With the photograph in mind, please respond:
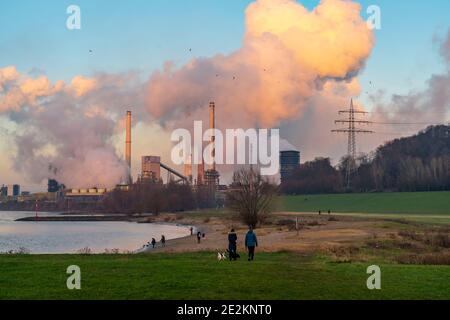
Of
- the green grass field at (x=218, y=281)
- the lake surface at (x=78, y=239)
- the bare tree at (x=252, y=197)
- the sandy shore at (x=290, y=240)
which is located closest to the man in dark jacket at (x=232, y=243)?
the green grass field at (x=218, y=281)

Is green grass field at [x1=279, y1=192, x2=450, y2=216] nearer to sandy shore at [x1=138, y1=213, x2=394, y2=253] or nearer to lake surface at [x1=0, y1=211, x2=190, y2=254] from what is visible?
lake surface at [x1=0, y1=211, x2=190, y2=254]

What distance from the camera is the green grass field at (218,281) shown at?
17.2 meters

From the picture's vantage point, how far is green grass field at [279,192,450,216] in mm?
126150

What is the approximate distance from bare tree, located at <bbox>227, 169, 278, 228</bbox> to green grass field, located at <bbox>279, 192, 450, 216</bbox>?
2979cm

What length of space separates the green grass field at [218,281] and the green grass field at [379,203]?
89398mm

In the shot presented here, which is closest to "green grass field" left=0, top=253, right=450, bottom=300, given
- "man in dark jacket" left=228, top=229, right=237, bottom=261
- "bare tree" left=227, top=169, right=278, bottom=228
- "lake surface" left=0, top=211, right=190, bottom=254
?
"man in dark jacket" left=228, top=229, right=237, bottom=261

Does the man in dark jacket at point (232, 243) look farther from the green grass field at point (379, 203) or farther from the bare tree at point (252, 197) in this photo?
the green grass field at point (379, 203)

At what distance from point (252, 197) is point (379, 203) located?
7448cm

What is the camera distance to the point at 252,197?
3081 inches

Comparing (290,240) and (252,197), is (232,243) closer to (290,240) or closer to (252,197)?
(290,240)
